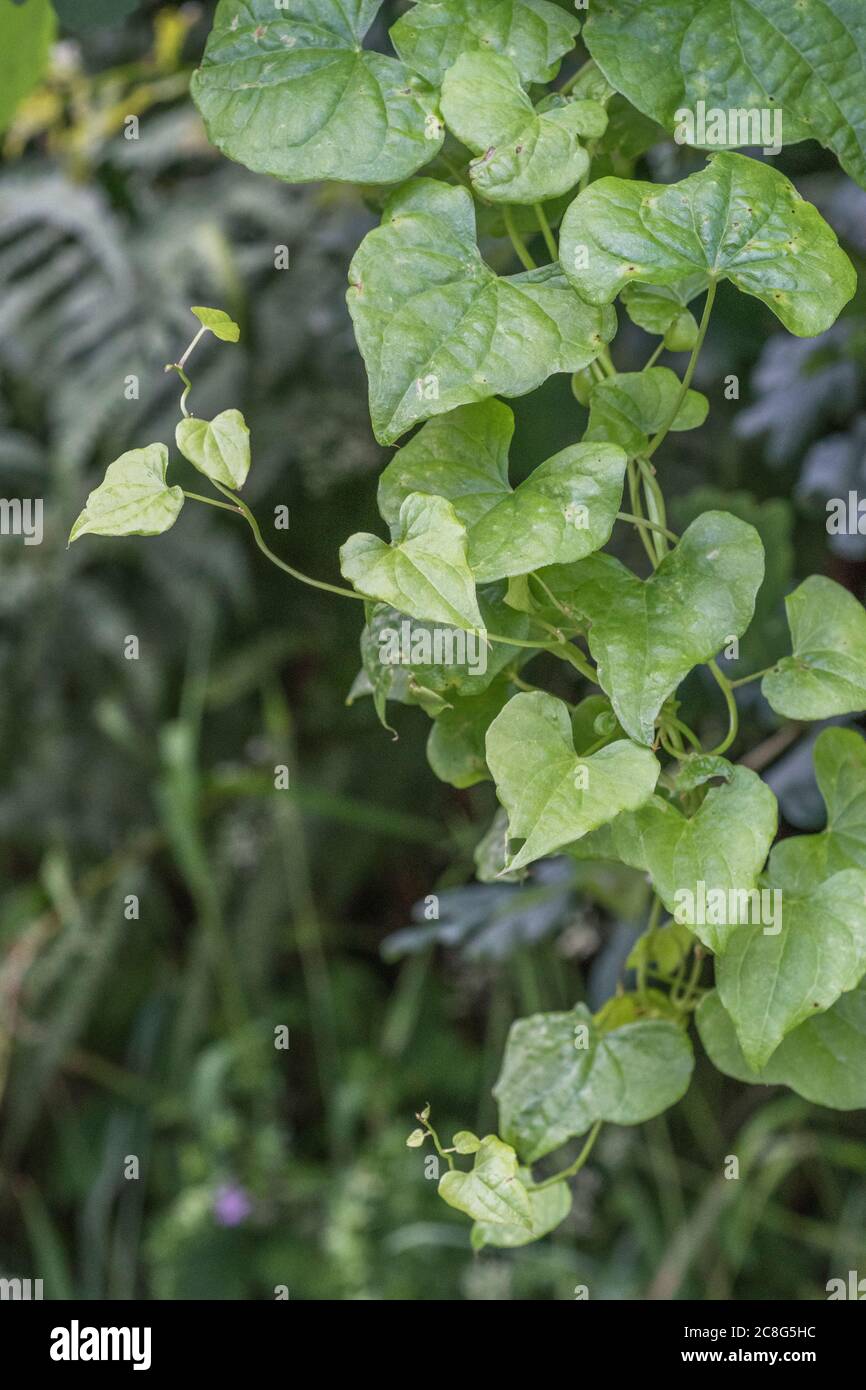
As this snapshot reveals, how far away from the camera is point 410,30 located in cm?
45

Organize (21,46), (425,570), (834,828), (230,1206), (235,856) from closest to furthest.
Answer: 1. (425,570)
2. (834,828)
3. (21,46)
4. (230,1206)
5. (235,856)

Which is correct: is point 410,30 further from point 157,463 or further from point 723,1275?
point 723,1275

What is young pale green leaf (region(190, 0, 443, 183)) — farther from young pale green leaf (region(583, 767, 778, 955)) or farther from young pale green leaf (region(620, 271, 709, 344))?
young pale green leaf (region(583, 767, 778, 955))

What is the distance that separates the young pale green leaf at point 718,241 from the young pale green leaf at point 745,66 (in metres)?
0.04

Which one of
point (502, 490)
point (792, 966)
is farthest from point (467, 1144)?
point (502, 490)

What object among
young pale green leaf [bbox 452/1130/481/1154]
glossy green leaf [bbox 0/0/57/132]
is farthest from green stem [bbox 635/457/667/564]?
glossy green leaf [bbox 0/0/57/132]

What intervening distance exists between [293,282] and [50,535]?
384 mm

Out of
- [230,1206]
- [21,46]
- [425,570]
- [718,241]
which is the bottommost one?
[230,1206]

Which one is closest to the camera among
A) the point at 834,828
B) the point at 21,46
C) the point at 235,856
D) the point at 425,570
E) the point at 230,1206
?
the point at 425,570

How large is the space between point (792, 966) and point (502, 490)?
0.20 m

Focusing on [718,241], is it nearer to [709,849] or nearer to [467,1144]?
[709,849]

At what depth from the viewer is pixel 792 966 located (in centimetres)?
45

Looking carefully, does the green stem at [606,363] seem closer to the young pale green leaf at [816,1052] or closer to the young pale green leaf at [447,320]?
the young pale green leaf at [447,320]

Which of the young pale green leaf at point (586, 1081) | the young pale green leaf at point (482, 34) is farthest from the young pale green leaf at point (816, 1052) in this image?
the young pale green leaf at point (482, 34)
